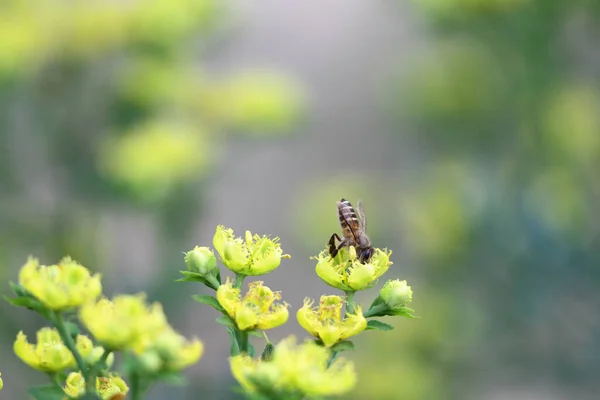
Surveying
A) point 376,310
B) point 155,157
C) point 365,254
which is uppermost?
point 155,157

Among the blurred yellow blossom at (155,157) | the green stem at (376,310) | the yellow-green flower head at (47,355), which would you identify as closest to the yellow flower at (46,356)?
the yellow-green flower head at (47,355)

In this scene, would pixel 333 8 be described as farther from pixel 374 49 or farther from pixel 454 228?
pixel 454 228

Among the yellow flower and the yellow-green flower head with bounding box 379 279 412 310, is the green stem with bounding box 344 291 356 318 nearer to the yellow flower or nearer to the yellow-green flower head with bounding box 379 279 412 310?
the yellow-green flower head with bounding box 379 279 412 310

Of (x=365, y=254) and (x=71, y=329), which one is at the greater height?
(x=365, y=254)

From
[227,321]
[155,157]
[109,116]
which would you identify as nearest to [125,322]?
[227,321]

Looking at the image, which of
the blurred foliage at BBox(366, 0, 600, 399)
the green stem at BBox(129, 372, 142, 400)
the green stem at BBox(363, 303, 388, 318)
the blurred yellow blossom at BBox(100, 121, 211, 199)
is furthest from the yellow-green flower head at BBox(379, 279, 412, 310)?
the blurred foliage at BBox(366, 0, 600, 399)

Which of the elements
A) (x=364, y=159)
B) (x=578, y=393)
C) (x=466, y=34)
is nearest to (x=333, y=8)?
(x=364, y=159)

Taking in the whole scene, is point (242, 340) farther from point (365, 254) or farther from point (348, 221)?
point (348, 221)
